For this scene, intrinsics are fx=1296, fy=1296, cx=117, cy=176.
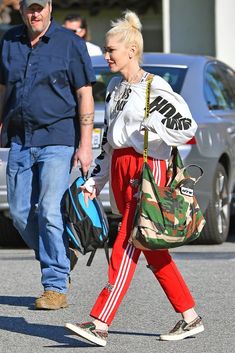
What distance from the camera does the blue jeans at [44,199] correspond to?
8000mm

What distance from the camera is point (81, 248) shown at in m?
7.78

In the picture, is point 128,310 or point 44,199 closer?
point 44,199

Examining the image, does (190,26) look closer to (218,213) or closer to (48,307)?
(218,213)

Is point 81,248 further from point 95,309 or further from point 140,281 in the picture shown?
point 140,281

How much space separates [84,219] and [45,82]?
3.29ft

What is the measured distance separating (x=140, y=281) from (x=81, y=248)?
1614 millimetres

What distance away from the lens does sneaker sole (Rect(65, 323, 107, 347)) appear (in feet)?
22.2

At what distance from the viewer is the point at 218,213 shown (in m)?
11.4

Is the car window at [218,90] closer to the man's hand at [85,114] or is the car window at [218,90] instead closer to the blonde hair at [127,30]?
the man's hand at [85,114]

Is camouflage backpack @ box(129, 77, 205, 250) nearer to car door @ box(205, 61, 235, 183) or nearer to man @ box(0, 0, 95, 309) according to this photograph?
man @ box(0, 0, 95, 309)

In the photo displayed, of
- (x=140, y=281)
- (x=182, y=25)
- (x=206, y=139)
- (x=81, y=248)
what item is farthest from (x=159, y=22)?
(x=81, y=248)

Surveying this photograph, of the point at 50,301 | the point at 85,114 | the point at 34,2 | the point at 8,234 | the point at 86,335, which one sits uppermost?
the point at 34,2

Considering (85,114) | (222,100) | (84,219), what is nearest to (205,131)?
(222,100)

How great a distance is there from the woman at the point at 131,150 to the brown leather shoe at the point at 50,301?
117 centimetres
